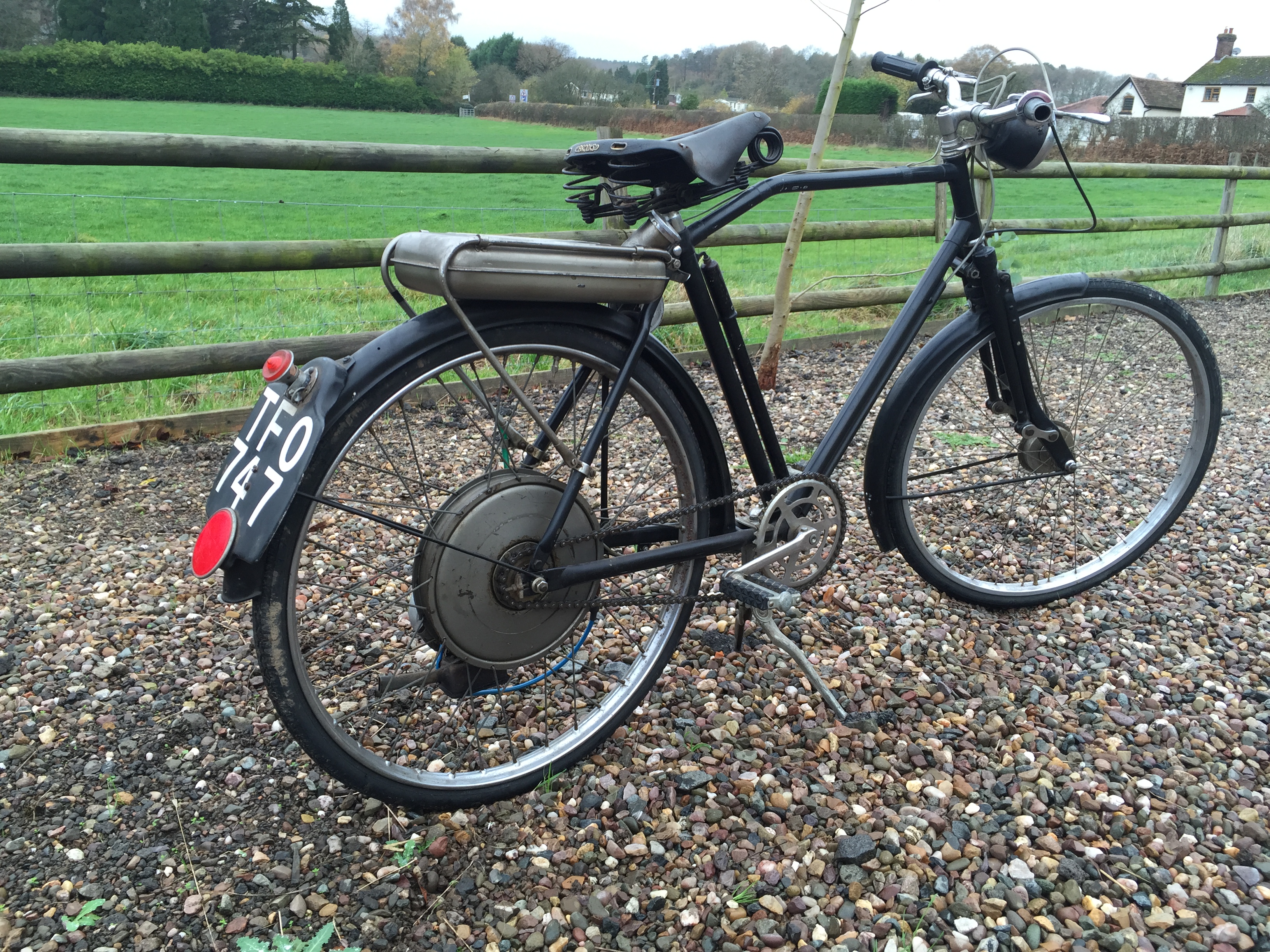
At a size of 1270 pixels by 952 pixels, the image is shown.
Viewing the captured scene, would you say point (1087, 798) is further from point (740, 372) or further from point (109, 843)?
point (109, 843)

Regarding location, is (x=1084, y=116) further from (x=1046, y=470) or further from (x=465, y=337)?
(x=465, y=337)

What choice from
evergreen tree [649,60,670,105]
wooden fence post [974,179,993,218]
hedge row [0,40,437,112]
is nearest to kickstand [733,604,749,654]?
wooden fence post [974,179,993,218]

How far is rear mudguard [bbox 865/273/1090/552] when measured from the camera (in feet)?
8.30

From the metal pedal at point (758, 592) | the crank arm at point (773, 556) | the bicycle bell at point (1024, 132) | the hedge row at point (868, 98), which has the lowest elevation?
the metal pedal at point (758, 592)

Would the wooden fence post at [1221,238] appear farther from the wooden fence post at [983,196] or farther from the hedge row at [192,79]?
the hedge row at [192,79]

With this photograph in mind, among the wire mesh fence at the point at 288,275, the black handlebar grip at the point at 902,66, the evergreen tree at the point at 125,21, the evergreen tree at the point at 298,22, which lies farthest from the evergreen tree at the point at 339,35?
the black handlebar grip at the point at 902,66

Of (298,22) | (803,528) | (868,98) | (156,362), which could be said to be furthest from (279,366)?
(298,22)

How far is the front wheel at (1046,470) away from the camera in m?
2.68

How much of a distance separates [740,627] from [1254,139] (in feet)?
148

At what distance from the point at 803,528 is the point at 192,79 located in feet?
229

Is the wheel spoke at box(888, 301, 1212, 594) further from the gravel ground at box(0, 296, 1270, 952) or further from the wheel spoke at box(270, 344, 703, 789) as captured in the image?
the wheel spoke at box(270, 344, 703, 789)

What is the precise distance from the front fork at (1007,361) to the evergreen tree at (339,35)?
75927 millimetres

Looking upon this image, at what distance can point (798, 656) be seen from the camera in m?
2.29

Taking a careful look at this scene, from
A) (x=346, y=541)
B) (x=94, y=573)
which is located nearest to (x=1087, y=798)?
(x=346, y=541)
